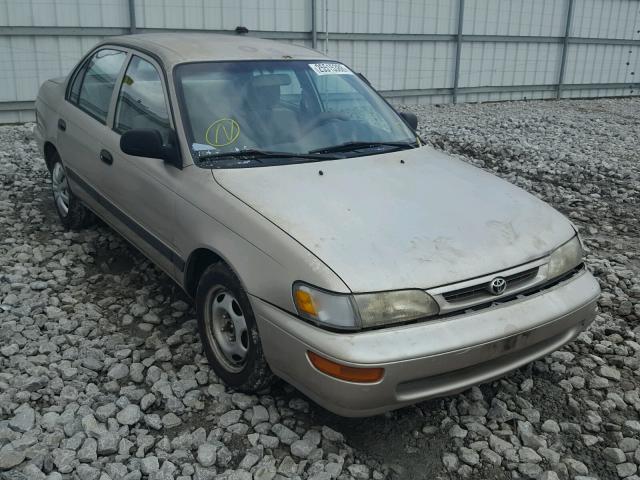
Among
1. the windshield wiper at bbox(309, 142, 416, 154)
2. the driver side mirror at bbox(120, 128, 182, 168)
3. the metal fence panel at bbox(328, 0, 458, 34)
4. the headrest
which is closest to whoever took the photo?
the driver side mirror at bbox(120, 128, 182, 168)

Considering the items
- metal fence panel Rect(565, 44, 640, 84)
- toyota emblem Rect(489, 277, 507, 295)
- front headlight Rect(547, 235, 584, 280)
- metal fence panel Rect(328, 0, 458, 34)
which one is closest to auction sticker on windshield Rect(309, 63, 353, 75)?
front headlight Rect(547, 235, 584, 280)

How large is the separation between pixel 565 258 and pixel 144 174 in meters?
2.39

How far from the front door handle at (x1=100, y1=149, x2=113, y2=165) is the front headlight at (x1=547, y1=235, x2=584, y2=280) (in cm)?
278

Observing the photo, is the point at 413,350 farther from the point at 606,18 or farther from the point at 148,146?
the point at 606,18

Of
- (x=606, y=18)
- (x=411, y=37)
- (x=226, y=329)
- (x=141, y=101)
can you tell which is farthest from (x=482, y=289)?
(x=606, y=18)

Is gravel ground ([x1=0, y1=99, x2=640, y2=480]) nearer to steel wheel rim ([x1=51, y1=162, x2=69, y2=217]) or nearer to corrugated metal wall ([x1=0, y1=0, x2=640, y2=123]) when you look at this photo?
steel wheel rim ([x1=51, y1=162, x2=69, y2=217])

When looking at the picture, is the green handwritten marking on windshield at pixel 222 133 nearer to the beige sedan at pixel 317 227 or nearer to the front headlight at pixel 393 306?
the beige sedan at pixel 317 227

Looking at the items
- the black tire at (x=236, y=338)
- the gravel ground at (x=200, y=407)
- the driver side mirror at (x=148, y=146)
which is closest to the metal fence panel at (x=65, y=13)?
→ the gravel ground at (x=200, y=407)

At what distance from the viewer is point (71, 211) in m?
5.18

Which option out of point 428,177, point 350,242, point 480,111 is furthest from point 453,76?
point 350,242

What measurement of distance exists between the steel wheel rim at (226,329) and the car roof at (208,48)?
1.48 metres

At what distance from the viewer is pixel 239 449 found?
9.52 ft

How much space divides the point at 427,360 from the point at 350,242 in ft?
2.03

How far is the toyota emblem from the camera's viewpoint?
2797 millimetres
